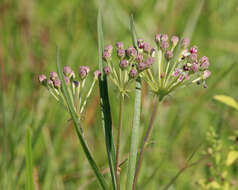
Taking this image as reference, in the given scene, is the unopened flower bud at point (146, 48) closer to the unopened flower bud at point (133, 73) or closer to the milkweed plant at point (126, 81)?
the milkweed plant at point (126, 81)

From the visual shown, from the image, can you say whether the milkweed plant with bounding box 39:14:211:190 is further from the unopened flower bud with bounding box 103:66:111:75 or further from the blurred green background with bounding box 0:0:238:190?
the blurred green background with bounding box 0:0:238:190

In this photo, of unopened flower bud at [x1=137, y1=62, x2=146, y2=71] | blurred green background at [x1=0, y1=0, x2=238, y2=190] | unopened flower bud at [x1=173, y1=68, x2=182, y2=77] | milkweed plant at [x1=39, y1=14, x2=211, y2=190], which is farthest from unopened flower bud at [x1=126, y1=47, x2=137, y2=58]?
blurred green background at [x1=0, y1=0, x2=238, y2=190]

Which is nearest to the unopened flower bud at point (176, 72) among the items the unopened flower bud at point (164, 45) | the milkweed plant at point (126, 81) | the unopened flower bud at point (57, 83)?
the milkweed plant at point (126, 81)

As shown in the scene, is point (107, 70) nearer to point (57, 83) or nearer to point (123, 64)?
point (123, 64)

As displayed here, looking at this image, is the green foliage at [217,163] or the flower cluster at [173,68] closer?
the flower cluster at [173,68]

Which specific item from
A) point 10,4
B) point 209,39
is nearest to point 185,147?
point 209,39

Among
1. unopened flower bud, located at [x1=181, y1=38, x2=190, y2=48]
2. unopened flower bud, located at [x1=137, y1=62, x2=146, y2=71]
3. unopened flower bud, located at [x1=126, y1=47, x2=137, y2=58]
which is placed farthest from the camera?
unopened flower bud, located at [x1=181, y1=38, x2=190, y2=48]
